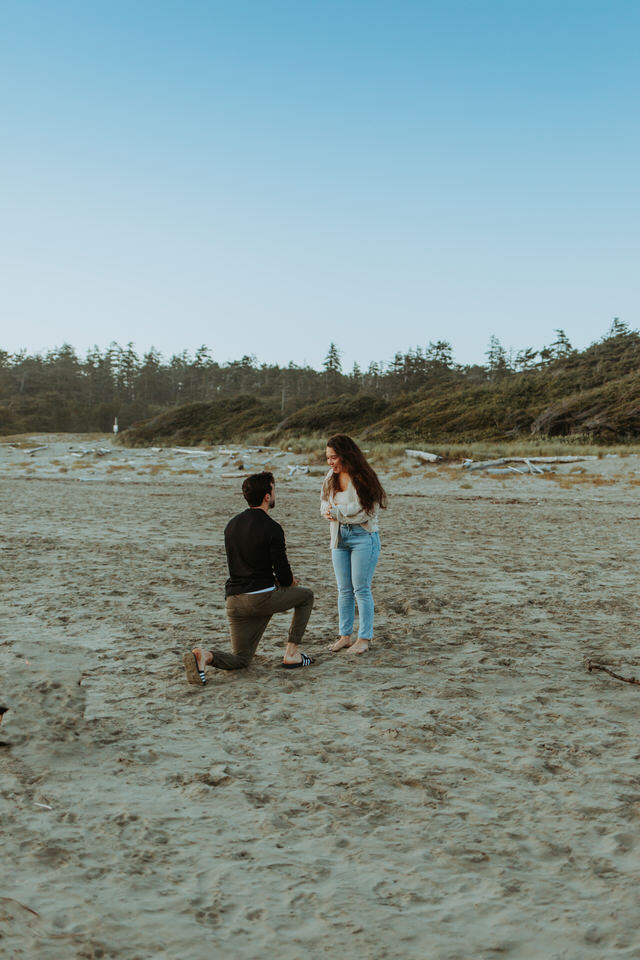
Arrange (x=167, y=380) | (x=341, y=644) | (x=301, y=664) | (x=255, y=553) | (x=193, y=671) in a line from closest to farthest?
(x=193, y=671), (x=255, y=553), (x=301, y=664), (x=341, y=644), (x=167, y=380)

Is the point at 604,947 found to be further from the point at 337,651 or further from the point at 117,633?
the point at 117,633

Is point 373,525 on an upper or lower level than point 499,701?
upper

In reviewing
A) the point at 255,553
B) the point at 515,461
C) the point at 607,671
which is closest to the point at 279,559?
the point at 255,553

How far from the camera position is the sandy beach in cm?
245

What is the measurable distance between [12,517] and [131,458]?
1941 centimetres

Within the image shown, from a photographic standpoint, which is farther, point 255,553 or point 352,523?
point 352,523

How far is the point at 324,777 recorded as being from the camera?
139 inches

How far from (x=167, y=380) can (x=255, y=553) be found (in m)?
91.0

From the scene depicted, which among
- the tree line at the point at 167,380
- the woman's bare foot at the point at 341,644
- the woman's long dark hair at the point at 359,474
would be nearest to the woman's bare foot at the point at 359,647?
the woman's bare foot at the point at 341,644

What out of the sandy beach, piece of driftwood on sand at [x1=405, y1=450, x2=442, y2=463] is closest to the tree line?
piece of driftwood on sand at [x1=405, y1=450, x2=442, y2=463]

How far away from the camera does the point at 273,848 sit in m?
2.91

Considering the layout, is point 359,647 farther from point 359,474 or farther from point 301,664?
point 359,474

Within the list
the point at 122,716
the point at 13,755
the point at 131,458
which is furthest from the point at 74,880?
the point at 131,458

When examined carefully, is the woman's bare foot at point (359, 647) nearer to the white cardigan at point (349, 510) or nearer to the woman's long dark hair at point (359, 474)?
the white cardigan at point (349, 510)
